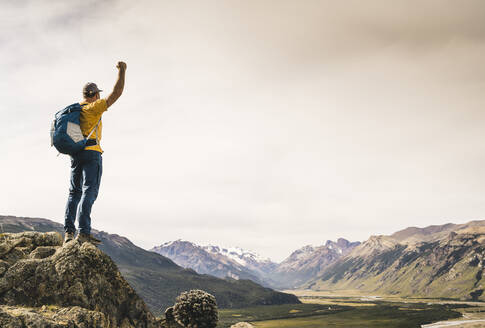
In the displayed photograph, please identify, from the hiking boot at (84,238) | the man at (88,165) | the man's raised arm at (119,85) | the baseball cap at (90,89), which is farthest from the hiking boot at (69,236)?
the baseball cap at (90,89)

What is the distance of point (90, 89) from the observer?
372 inches

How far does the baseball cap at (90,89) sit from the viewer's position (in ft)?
30.9

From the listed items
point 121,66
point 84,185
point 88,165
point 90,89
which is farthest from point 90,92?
point 84,185

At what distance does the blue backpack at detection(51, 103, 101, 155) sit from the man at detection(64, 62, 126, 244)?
0.83 ft

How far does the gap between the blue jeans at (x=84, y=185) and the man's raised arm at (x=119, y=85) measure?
1.54 metres

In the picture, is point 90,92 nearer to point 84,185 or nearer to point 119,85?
point 119,85

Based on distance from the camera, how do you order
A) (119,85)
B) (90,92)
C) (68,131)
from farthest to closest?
(90,92) → (119,85) → (68,131)

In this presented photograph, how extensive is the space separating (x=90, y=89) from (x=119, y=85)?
1.01m

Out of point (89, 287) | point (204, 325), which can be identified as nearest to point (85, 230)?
point (89, 287)

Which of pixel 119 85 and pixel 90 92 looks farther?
pixel 90 92

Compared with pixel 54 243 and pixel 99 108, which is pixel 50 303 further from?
pixel 99 108

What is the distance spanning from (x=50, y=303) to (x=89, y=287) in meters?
0.77

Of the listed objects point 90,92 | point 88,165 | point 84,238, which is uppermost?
point 90,92

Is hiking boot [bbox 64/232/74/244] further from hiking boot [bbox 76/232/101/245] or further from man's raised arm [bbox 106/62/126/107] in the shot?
man's raised arm [bbox 106/62/126/107]
